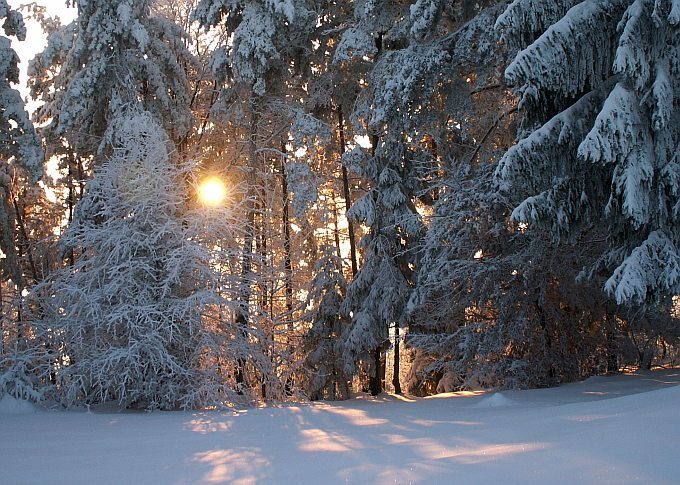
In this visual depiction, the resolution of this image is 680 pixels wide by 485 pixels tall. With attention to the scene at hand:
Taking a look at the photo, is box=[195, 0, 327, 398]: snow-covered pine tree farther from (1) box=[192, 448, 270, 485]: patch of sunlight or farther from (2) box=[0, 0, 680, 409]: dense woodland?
(1) box=[192, 448, 270, 485]: patch of sunlight

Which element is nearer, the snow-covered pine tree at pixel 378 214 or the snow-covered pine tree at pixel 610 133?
the snow-covered pine tree at pixel 610 133

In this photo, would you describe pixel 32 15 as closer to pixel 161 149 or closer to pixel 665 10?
pixel 161 149

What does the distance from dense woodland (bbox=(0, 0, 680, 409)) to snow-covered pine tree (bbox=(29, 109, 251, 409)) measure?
48mm

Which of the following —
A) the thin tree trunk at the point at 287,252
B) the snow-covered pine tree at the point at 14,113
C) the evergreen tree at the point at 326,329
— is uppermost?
the snow-covered pine tree at the point at 14,113

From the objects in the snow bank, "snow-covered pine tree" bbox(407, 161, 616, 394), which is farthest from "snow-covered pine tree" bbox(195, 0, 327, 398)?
the snow bank

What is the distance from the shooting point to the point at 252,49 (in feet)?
51.8

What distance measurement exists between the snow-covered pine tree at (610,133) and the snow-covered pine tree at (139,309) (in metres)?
5.38

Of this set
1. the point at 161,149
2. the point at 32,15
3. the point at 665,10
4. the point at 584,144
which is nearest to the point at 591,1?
the point at 665,10

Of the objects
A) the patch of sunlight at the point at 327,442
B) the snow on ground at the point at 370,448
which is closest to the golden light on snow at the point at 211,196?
the snow on ground at the point at 370,448

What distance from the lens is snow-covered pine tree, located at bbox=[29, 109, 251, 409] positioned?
32.9 ft

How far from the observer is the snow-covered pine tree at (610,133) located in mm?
7516

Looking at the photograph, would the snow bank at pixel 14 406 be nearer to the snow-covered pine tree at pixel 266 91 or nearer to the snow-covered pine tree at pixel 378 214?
the snow-covered pine tree at pixel 266 91

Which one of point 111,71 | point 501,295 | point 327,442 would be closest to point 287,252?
point 111,71

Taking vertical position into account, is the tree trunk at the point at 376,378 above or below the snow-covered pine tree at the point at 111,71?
below
